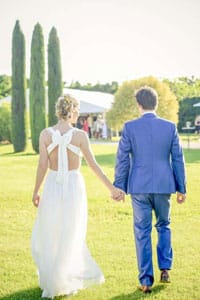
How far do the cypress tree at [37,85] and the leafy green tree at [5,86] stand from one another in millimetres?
33606

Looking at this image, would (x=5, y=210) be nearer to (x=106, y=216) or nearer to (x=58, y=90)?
(x=106, y=216)

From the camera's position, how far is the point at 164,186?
475 centimetres

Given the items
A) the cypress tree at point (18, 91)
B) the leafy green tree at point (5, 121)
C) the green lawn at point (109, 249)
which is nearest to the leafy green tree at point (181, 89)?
the leafy green tree at point (5, 121)

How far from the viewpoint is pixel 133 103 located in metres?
32.2

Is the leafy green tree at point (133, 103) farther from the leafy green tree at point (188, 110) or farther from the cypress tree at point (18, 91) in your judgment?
the leafy green tree at point (188, 110)

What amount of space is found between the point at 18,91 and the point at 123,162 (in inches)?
953

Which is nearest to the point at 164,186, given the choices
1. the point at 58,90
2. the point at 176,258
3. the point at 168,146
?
the point at 168,146

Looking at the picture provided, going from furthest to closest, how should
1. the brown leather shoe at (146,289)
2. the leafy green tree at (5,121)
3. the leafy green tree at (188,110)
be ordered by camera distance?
1. the leafy green tree at (188,110)
2. the leafy green tree at (5,121)
3. the brown leather shoe at (146,289)

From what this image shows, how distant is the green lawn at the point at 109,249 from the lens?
4.86 m

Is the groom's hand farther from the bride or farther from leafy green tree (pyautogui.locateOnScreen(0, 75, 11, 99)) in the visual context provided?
leafy green tree (pyautogui.locateOnScreen(0, 75, 11, 99))

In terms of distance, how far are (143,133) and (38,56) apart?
76.7 ft

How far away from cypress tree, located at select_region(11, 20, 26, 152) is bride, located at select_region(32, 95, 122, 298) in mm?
23782

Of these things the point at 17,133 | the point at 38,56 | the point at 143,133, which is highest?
the point at 38,56

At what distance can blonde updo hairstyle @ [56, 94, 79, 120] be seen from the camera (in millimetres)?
4711
